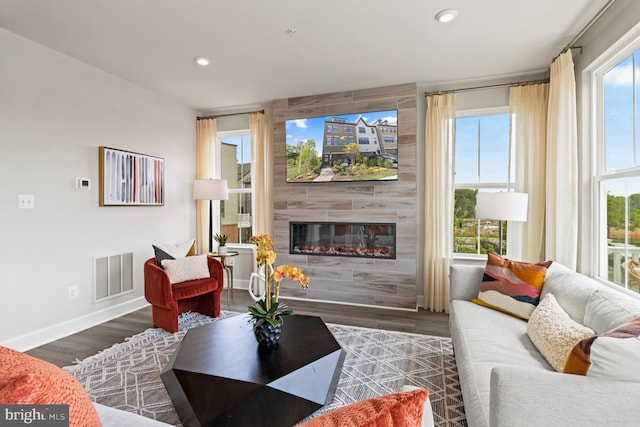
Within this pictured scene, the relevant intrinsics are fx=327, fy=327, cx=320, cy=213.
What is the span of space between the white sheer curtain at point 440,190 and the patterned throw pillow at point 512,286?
4.07 ft

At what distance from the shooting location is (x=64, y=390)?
683 millimetres

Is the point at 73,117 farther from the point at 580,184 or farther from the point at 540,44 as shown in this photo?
the point at 580,184

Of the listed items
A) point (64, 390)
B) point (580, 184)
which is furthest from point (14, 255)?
point (580, 184)

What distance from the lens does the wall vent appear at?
11.2 ft

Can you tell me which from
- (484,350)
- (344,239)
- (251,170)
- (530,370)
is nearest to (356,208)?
(344,239)

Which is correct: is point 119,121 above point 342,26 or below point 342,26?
below

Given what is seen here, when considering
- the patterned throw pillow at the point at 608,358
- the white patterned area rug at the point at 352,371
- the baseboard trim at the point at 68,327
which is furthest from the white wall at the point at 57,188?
the patterned throw pillow at the point at 608,358

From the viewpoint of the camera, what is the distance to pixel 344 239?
419 centimetres

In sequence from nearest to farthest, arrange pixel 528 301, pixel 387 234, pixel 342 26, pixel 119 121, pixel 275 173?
pixel 528 301 → pixel 342 26 → pixel 119 121 → pixel 387 234 → pixel 275 173

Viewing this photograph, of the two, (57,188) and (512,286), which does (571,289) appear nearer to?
(512,286)

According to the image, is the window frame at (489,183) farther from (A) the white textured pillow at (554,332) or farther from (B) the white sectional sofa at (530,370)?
(A) the white textured pillow at (554,332)

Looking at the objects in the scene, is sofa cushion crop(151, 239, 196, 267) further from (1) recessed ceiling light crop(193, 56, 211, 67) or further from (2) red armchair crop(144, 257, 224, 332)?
(1) recessed ceiling light crop(193, 56, 211, 67)

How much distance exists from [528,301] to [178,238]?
413cm

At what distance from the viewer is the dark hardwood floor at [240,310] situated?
8.92 feet
